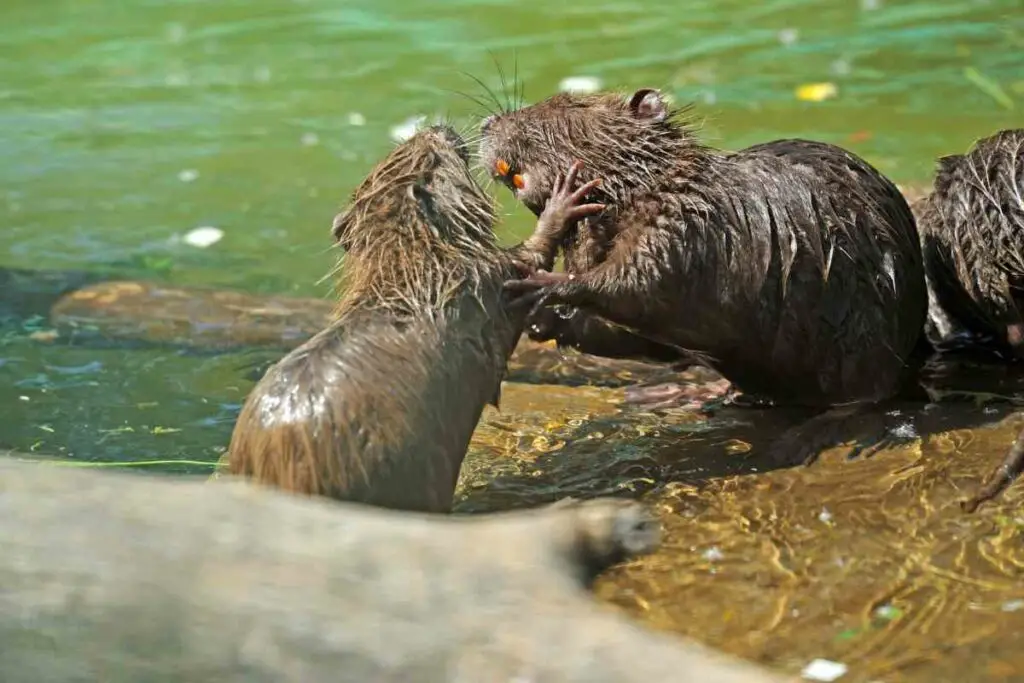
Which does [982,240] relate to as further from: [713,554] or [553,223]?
[713,554]

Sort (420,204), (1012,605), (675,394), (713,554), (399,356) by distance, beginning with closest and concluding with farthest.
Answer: (1012,605)
(713,554)
(399,356)
(420,204)
(675,394)

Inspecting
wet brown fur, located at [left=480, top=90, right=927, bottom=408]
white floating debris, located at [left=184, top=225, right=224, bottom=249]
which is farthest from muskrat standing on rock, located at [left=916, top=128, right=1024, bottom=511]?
white floating debris, located at [left=184, top=225, right=224, bottom=249]

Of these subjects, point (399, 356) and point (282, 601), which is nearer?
point (282, 601)

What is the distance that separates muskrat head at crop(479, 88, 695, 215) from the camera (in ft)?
15.2

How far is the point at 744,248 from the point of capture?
457cm

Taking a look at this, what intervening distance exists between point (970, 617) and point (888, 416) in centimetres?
139

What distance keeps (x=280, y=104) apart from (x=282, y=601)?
7888mm

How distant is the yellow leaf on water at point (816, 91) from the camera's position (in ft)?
30.6

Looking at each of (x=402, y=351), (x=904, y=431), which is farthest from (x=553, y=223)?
(x=904, y=431)

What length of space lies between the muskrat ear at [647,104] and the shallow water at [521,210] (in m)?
1.00

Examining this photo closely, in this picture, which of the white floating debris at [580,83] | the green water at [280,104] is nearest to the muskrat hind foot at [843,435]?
the green water at [280,104]

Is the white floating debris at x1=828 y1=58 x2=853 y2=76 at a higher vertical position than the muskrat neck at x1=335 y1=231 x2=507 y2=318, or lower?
lower

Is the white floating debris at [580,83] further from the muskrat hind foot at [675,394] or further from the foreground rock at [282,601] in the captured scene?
the foreground rock at [282,601]

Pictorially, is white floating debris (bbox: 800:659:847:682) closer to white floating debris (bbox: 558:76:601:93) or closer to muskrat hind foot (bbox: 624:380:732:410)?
muskrat hind foot (bbox: 624:380:732:410)
